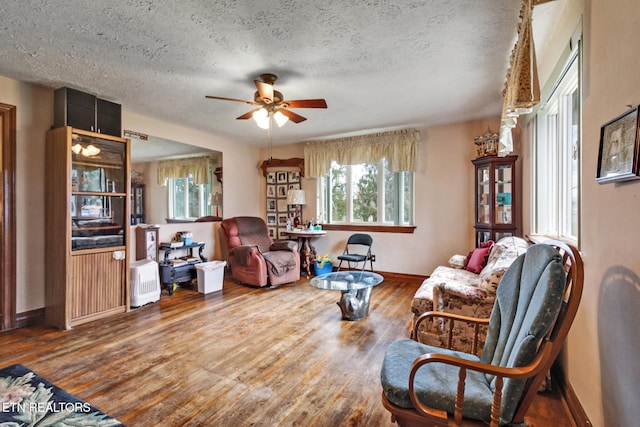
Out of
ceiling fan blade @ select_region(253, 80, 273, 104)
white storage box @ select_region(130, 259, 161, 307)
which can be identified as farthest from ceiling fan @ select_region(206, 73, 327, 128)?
white storage box @ select_region(130, 259, 161, 307)

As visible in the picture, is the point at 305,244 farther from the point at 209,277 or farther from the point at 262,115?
the point at 262,115

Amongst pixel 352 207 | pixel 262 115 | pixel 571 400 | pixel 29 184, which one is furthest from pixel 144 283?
pixel 571 400

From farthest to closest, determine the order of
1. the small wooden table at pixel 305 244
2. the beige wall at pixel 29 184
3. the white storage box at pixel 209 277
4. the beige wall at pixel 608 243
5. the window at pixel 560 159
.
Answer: the small wooden table at pixel 305 244 → the white storage box at pixel 209 277 → the beige wall at pixel 29 184 → the window at pixel 560 159 → the beige wall at pixel 608 243

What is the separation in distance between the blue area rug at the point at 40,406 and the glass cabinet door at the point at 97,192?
4.52 ft

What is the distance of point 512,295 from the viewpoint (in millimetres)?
1391

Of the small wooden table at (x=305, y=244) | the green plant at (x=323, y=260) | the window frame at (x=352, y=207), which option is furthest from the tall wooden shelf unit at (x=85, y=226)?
the window frame at (x=352, y=207)

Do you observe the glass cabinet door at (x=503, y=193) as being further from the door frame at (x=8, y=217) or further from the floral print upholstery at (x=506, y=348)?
the door frame at (x=8, y=217)

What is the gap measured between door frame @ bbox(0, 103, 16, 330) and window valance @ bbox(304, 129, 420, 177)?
3.79m

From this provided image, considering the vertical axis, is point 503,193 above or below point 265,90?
below

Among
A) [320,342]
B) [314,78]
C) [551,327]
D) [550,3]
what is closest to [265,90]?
[314,78]

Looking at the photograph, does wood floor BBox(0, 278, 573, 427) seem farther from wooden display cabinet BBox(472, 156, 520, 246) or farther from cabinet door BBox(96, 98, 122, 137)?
cabinet door BBox(96, 98, 122, 137)

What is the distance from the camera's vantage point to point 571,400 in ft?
5.66

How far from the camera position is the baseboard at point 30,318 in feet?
9.74

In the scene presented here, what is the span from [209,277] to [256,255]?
693 millimetres
